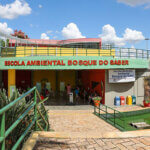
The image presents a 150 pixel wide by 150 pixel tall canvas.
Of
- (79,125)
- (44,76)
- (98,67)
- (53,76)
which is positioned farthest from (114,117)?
(44,76)

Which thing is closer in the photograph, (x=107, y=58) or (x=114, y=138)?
(x=114, y=138)

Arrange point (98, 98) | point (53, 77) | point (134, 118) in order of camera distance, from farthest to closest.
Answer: point (53, 77) → point (98, 98) → point (134, 118)

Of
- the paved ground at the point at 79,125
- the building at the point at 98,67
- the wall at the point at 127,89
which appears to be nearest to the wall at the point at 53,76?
the building at the point at 98,67

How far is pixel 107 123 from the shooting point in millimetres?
11570

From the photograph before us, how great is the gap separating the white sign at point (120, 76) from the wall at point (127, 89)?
0.52 metres

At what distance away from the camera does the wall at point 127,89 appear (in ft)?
56.9

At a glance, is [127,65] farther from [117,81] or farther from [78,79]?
[78,79]

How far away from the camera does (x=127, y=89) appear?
60.2 feet

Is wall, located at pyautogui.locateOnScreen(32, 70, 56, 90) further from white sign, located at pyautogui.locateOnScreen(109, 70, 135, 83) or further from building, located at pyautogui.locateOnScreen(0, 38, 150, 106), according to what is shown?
white sign, located at pyautogui.locateOnScreen(109, 70, 135, 83)

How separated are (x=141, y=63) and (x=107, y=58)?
4.47m

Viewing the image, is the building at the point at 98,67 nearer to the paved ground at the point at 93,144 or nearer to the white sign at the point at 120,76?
the white sign at the point at 120,76

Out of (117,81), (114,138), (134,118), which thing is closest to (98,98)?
(117,81)

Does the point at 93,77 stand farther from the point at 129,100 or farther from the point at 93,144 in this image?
the point at 93,144

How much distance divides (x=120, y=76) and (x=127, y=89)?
6.99ft
